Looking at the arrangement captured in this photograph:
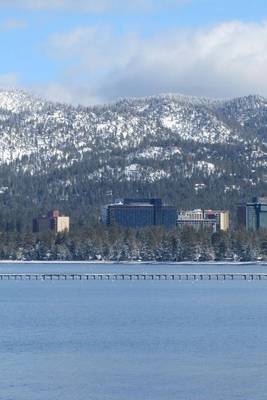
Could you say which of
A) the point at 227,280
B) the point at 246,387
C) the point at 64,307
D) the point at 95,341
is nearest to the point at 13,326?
the point at 95,341

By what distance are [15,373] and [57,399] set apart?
7353 mm

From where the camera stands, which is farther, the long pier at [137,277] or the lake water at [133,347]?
the long pier at [137,277]

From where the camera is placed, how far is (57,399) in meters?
56.5

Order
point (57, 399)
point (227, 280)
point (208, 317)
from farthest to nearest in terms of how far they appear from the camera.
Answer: point (227, 280)
point (208, 317)
point (57, 399)

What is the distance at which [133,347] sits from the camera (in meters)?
74.4

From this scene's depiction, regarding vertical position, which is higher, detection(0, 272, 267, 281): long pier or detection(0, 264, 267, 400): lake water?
detection(0, 272, 267, 281): long pier

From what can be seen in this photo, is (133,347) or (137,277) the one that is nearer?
(133,347)

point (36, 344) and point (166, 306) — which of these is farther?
point (166, 306)

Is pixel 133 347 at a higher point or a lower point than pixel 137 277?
lower

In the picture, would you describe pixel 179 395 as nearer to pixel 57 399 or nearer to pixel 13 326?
pixel 57 399

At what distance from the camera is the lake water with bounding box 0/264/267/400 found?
59.2 meters

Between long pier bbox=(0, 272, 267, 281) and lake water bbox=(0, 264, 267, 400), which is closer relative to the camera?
lake water bbox=(0, 264, 267, 400)

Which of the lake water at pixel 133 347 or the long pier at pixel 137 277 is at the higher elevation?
the long pier at pixel 137 277

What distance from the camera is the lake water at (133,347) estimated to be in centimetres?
5919
